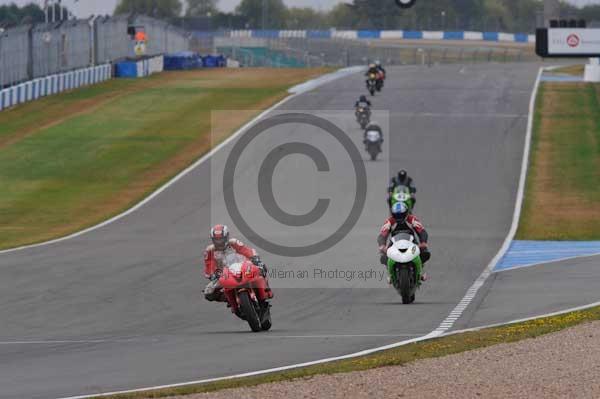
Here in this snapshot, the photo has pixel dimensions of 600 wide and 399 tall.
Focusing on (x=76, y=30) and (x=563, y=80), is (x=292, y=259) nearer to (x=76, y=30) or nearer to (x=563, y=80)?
(x=563, y=80)

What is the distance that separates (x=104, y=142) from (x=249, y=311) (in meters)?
33.0

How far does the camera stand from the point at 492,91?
198 ft

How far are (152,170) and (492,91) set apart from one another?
77.0 ft

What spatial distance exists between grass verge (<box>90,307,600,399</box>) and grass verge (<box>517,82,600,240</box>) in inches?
542

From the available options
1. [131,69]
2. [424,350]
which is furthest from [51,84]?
[424,350]

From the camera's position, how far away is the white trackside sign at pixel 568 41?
134ft

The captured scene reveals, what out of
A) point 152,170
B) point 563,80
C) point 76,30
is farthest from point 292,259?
point 76,30

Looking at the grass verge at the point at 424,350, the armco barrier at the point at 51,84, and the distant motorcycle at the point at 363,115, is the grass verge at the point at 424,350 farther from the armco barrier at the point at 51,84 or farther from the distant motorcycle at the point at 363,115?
the armco barrier at the point at 51,84

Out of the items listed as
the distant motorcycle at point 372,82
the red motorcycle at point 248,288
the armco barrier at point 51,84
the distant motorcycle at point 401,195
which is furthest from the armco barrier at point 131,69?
the red motorcycle at point 248,288

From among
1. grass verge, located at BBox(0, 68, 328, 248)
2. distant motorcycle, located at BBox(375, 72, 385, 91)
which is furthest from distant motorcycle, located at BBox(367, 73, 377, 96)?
grass verge, located at BBox(0, 68, 328, 248)

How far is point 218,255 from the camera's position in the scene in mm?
17484

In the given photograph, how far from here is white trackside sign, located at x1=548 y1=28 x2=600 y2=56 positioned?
4072 cm

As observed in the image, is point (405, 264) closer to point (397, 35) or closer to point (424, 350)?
point (424, 350)

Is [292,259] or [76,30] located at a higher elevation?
[76,30]
